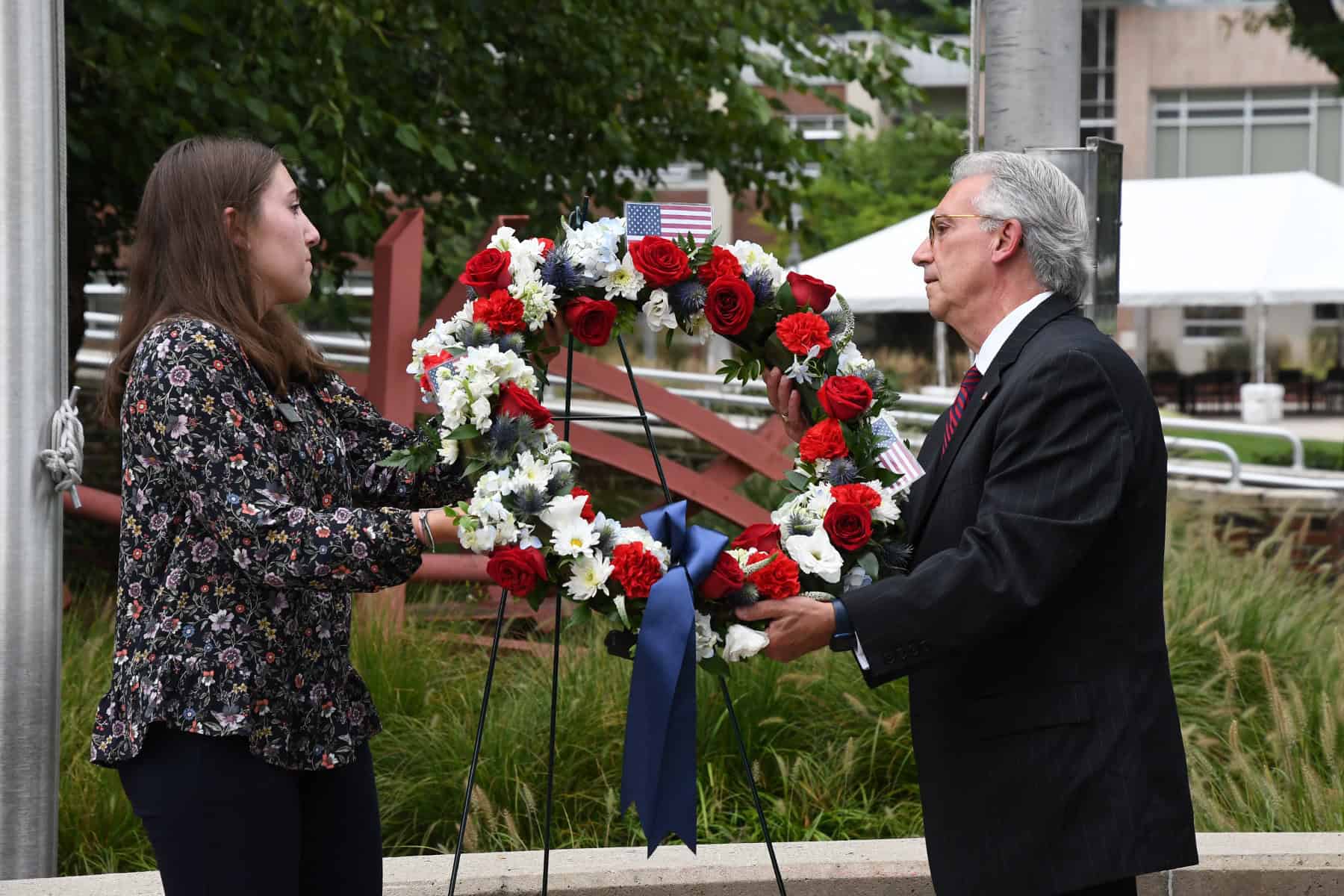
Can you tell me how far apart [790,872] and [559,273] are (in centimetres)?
182

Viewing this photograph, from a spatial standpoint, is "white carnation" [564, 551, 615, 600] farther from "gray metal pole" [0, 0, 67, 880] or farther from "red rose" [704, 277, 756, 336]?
"gray metal pole" [0, 0, 67, 880]

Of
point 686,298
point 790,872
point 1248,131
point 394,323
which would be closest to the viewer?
point 686,298

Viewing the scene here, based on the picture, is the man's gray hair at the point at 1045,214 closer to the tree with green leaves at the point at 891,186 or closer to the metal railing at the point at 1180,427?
the metal railing at the point at 1180,427

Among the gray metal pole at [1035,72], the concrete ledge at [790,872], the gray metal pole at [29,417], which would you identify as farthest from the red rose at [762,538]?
the gray metal pole at [29,417]

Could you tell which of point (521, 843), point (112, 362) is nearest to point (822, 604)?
point (112, 362)

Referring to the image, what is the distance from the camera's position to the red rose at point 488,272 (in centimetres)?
327

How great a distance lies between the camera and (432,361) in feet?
10.4

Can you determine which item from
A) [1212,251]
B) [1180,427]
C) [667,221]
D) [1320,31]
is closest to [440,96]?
[667,221]

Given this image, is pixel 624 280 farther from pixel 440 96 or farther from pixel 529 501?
pixel 440 96

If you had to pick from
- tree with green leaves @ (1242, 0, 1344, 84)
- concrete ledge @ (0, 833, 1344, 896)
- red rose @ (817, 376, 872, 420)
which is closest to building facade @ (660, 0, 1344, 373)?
tree with green leaves @ (1242, 0, 1344, 84)

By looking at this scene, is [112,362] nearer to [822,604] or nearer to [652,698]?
[652,698]

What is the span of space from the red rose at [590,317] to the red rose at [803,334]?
39 cm

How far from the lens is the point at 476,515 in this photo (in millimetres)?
2865

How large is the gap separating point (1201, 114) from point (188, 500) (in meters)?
45.9
